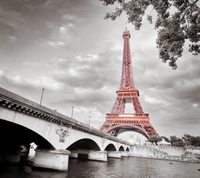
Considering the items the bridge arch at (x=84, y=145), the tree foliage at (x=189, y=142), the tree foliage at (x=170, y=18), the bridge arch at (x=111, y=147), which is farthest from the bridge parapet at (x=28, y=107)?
the tree foliage at (x=189, y=142)

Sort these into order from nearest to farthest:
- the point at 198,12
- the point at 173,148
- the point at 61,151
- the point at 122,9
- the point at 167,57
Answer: the point at 198,12
the point at 122,9
the point at 167,57
the point at 61,151
the point at 173,148

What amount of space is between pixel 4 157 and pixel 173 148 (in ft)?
215

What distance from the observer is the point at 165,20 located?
7188mm

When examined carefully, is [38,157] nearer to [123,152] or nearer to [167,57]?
[167,57]

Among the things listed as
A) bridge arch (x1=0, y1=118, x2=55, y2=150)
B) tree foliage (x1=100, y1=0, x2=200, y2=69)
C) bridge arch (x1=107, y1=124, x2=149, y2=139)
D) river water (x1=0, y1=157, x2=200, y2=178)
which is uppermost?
bridge arch (x1=107, y1=124, x2=149, y2=139)

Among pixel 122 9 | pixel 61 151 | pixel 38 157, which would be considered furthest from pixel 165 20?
pixel 38 157

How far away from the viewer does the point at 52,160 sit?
1734 centimetres

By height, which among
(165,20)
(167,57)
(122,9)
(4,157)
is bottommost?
(4,157)

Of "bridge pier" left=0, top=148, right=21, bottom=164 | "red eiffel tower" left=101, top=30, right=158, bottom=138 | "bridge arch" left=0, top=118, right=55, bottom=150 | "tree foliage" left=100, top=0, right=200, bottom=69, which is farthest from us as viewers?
"red eiffel tower" left=101, top=30, right=158, bottom=138

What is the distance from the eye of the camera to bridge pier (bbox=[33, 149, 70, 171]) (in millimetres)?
17203

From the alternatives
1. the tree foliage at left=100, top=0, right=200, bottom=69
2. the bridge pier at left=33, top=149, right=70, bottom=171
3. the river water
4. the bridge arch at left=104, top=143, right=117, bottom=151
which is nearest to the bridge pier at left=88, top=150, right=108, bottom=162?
the river water

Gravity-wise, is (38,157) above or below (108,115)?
below

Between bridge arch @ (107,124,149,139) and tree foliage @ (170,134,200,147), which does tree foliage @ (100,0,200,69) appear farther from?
tree foliage @ (170,134,200,147)

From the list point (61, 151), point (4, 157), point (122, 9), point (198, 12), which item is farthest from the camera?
point (4, 157)
